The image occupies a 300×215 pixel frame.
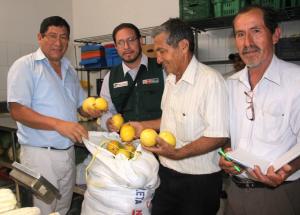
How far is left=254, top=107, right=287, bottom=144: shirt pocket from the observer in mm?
1191

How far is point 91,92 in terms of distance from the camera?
12.8 feet

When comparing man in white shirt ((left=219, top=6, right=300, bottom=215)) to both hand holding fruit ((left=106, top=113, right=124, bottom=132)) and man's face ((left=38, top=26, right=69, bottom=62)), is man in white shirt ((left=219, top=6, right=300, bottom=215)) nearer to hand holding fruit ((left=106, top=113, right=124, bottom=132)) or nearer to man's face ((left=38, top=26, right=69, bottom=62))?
hand holding fruit ((left=106, top=113, right=124, bottom=132))

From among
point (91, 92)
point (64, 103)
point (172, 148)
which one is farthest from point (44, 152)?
point (91, 92)

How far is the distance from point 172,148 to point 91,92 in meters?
2.74

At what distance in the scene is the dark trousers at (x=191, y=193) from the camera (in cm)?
141

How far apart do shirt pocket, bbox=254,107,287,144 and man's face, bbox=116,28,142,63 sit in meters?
0.96

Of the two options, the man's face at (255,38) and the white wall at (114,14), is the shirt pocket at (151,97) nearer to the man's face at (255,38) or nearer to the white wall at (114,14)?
the man's face at (255,38)

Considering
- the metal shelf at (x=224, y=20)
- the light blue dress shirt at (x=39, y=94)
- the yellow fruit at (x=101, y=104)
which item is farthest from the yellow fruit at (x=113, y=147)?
the metal shelf at (x=224, y=20)

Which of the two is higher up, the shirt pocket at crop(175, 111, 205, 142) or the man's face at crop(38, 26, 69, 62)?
the man's face at crop(38, 26, 69, 62)

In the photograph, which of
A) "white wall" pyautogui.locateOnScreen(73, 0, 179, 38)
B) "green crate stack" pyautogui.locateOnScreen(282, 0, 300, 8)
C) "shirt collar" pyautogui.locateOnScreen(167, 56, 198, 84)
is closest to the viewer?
"shirt collar" pyautogui.locateOnScreen(167, 56, 198, 84)

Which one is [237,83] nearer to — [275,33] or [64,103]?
[275,33]

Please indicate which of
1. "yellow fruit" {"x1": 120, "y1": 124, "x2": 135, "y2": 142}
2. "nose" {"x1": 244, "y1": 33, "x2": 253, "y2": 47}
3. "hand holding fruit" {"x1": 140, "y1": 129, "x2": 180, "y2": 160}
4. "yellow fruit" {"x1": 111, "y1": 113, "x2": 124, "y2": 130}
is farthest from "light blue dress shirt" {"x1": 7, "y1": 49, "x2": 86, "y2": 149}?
"nose" {"x1": 244, "y1": 33, "x2": 253, "y2": 47}

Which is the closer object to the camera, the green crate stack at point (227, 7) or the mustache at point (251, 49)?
the mustache at point (251, 49)

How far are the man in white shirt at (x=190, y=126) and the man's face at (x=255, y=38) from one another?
0.19 meters
